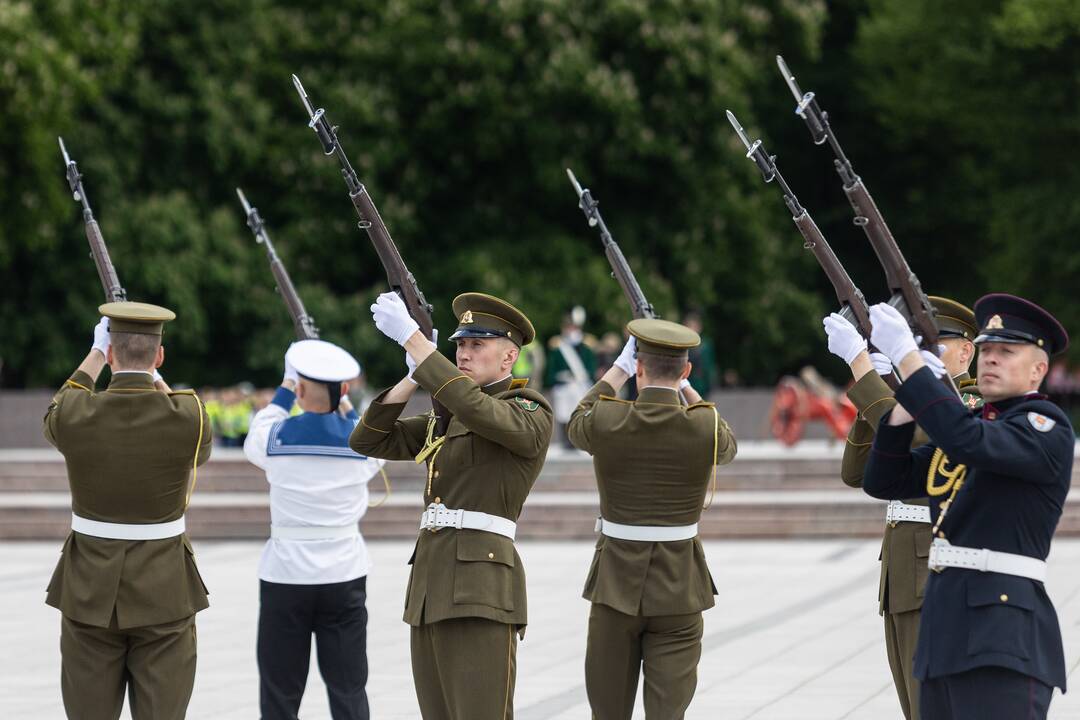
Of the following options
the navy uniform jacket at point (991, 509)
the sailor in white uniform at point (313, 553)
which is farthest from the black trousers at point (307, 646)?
the navy uniform jacket at point (991, 509)

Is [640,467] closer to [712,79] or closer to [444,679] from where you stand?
[444,679]

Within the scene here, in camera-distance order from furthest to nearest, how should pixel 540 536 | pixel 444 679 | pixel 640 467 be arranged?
pixel 540 536 → pixel 640 467 → pixel 444 679

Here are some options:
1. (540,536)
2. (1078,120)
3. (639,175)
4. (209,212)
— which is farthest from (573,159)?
(540,536)

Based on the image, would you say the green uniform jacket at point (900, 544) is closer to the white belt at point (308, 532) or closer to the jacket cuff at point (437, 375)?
the jacket cuff at point (437, 375)

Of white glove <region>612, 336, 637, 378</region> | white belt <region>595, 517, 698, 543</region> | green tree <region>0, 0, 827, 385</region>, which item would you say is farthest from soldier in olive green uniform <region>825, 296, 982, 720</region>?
green tree <region>0, 0, 827, 385</region>

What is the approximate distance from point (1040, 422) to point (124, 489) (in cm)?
330

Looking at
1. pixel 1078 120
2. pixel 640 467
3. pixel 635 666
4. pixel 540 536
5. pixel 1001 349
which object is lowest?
pixel 540 536

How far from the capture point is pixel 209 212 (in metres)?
28.4

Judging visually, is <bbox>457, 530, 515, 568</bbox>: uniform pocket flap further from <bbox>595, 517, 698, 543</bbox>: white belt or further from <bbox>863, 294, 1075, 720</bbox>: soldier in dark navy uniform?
<bbox>863, 294, 1075, 720</bbox>: soldier in dark navy uniform

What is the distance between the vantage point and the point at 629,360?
24.1 ft

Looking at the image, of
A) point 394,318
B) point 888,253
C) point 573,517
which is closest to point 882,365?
point 888,253

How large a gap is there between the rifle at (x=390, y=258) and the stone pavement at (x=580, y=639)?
9.30 feet

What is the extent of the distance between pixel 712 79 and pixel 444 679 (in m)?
23.8

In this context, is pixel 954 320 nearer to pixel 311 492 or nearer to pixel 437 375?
pixel 437 375
